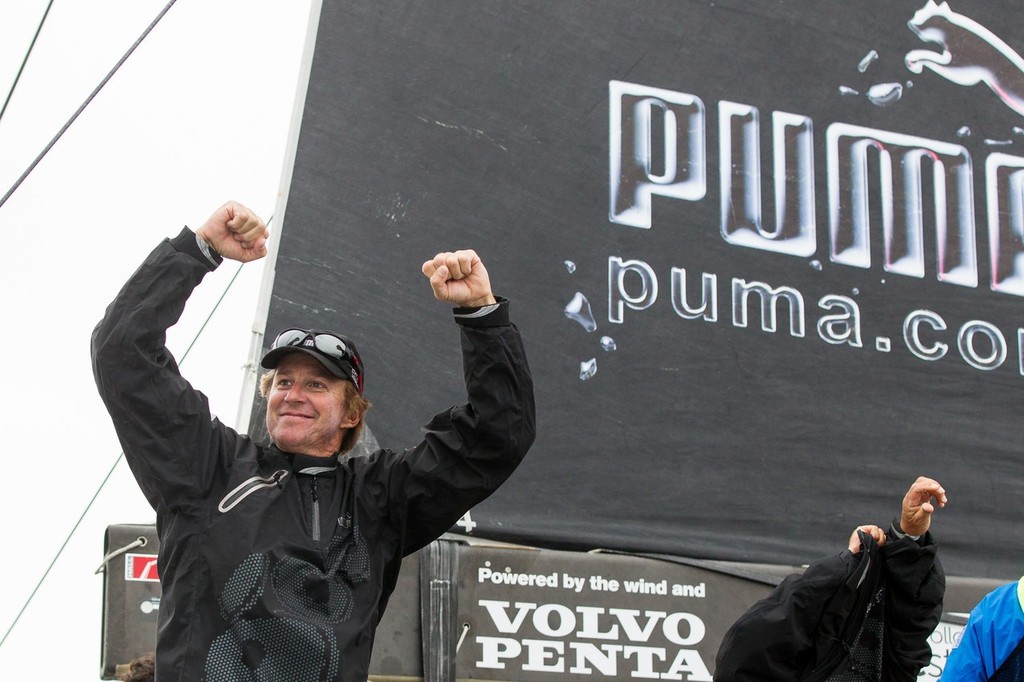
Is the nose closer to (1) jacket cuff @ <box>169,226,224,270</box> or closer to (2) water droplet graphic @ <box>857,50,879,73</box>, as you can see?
(1) jacket cuff @ <box>169,226,224,270</box>

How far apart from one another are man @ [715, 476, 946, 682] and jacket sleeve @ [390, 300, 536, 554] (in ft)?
2.43

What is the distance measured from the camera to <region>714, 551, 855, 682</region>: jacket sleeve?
2.42 metres

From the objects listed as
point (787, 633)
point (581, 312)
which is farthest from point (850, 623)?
point (581, 312)

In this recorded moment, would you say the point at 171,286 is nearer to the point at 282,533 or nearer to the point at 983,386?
the point at 282,533

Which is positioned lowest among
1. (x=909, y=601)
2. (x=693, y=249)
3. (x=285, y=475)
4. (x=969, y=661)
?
(x=969, y=661)

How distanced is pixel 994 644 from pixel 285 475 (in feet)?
4.36

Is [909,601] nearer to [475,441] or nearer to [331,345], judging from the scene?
[475,441]

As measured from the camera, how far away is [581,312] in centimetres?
327

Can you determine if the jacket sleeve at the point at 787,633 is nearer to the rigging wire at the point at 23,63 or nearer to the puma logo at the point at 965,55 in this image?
the puma logo at the point at 965,55

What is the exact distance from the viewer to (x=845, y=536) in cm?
330

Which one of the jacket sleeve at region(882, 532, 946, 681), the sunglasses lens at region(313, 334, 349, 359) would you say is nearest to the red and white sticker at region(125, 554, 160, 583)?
the sunglasses lens at region(313, 334, 349, 359)

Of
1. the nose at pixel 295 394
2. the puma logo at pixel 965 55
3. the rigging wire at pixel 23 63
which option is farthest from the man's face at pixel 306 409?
the puma logo at pixel 965 55

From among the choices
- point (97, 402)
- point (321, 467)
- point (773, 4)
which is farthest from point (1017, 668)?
point (97, 402)

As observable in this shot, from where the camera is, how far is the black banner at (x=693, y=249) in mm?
3125
